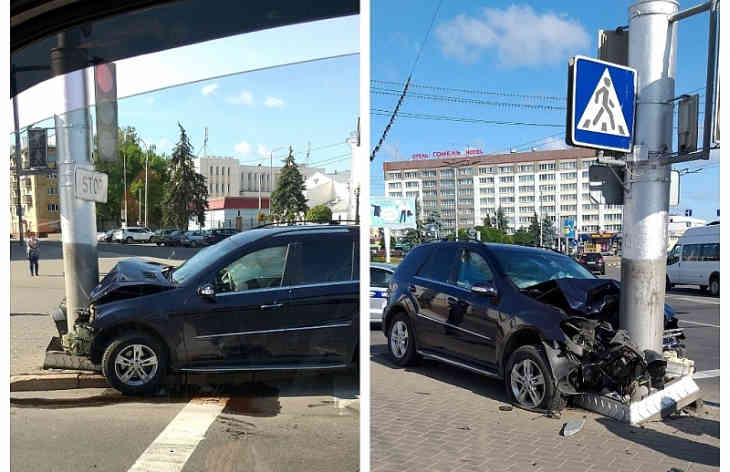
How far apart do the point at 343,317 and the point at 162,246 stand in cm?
77

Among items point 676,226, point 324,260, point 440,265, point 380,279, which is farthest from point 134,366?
point 676,226

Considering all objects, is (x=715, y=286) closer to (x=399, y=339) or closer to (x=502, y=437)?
(x=502, y=437)

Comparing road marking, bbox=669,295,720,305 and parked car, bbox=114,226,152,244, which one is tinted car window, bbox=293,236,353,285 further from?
road marking, bbox=669,295,720,305

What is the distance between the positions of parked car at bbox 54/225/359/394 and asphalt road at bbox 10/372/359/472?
0.08 m

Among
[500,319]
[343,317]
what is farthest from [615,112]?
[343,317]

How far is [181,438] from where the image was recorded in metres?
2.05

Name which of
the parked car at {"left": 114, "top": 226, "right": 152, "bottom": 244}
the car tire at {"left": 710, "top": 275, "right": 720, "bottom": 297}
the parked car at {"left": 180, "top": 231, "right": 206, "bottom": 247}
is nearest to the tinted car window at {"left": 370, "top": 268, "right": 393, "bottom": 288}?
the parked car at {"left": 180, "top": 231, "right": 206, "bottom": 247}

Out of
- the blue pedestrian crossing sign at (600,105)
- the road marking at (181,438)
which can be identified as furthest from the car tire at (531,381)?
the road marking at (181,438)

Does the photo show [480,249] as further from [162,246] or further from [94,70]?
[94,70]

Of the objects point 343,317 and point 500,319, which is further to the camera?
point 500,319

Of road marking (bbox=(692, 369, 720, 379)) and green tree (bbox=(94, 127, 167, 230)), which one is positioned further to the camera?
green tree (bbox=(94, 127, 167, 230))

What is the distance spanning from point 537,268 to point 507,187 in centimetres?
44

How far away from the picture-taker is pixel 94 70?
7.34ft

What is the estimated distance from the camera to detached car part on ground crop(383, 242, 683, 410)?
2025mm
